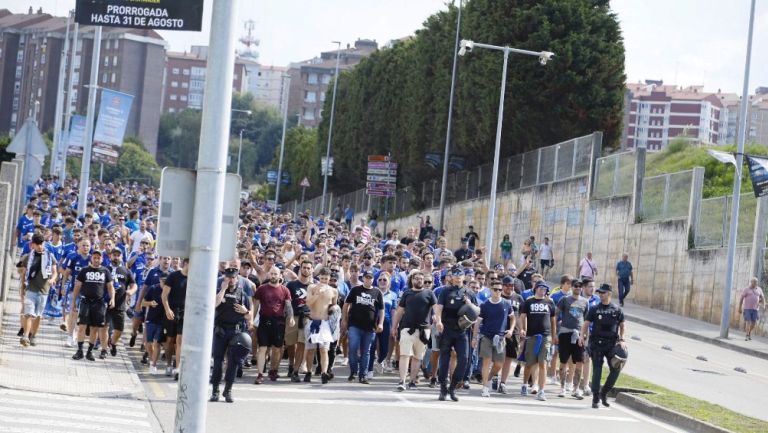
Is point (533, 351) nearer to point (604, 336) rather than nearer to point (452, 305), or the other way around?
point (604, 336)

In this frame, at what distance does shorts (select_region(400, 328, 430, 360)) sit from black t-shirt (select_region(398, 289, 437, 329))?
119 mm

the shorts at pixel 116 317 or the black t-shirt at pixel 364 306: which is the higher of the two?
the black t-shirt at pixel 364 306

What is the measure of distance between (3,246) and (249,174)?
154227 mm

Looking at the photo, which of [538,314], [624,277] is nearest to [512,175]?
[624,277]

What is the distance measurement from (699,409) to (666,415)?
629mm

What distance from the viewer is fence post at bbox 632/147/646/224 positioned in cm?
4144

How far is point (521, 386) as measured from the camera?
20188 mm

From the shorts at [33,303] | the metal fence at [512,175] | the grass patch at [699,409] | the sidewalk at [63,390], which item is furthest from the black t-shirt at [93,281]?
the metal fence at [512,175]

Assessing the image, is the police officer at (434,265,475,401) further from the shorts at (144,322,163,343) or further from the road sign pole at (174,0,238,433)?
the road sign pole at (174,0,238,433)

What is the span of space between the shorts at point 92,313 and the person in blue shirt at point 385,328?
4.14 metres

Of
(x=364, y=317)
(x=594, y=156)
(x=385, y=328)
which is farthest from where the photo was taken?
(x=594, y=156)

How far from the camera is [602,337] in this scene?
59.2 ft

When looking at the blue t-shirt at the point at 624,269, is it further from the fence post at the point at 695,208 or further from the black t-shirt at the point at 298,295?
the black t-shirt at the point at 298,295

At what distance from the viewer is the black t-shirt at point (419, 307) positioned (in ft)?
60.8
